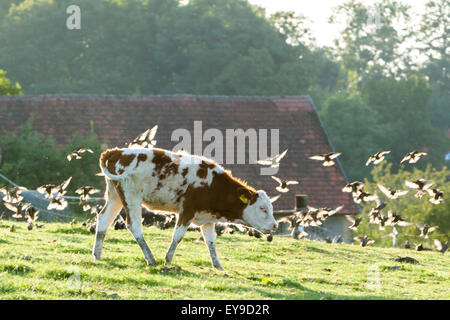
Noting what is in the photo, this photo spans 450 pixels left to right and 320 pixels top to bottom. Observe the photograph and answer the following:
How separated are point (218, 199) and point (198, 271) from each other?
1265 millimetres

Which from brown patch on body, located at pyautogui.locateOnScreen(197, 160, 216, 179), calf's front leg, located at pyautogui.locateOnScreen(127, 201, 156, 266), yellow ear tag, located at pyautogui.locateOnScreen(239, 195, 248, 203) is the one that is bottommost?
calf's front leg, located at pyautogui.locateOnScreen(127, 201, 156, 266)

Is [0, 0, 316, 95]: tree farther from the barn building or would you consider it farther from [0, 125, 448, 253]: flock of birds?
[0, 125, 448, 253]: flock of birds

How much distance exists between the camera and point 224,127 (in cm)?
3631

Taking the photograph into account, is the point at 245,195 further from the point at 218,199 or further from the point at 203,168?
the point at 203,168

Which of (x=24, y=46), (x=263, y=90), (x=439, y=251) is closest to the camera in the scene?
(x=439, y=251)

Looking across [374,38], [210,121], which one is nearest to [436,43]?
[374,38]

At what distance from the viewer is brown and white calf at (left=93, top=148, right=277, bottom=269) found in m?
13.6

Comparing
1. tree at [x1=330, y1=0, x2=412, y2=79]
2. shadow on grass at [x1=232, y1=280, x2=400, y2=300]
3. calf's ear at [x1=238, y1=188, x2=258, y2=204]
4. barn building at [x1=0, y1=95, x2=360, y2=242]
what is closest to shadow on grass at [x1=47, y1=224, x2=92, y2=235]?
calf's ear at [x1=238, y1=188, x2=258, y2=204]

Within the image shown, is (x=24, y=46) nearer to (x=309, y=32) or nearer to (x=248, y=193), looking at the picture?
(x=309, y=32)

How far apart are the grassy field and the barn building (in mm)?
14314

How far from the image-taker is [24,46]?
59625 millimetres

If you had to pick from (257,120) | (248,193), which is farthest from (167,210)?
(257,120)
